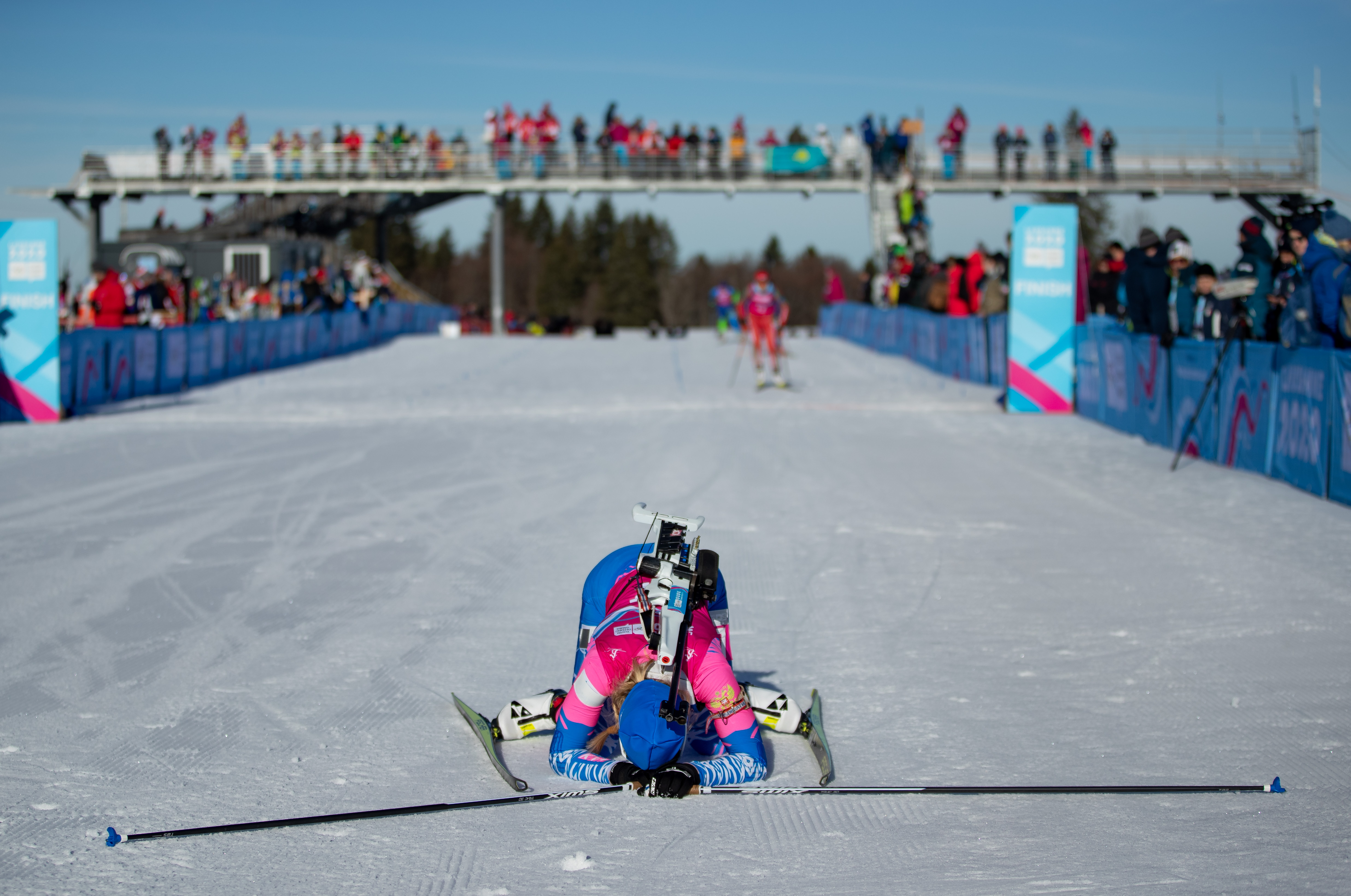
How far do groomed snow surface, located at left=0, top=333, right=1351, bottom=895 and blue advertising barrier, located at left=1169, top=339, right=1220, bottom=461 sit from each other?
1.69 feet

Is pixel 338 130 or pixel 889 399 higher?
pixel 338 130

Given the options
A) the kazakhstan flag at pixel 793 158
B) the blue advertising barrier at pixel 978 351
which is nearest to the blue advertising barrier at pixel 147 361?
the blue advertising barrier at pixel 978 351

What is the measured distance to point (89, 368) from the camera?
1655cm

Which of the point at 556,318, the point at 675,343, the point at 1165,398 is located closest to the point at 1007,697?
the point at 1165,398

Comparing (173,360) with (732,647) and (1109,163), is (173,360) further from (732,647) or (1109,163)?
(1109,163)

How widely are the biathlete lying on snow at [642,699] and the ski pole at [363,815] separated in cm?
9

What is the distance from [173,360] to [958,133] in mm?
30760

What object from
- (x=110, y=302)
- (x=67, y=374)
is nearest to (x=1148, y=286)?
(x=67, y=374)

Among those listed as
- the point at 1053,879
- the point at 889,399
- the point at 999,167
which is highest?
the point at 999,167

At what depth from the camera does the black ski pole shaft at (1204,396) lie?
1116 centimetres

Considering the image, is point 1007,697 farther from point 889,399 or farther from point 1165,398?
point 889,399

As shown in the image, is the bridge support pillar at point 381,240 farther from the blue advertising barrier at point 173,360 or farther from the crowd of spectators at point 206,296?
the blue advertising barrier at point 173,360

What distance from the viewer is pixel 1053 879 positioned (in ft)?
11.5

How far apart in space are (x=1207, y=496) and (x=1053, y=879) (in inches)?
300
